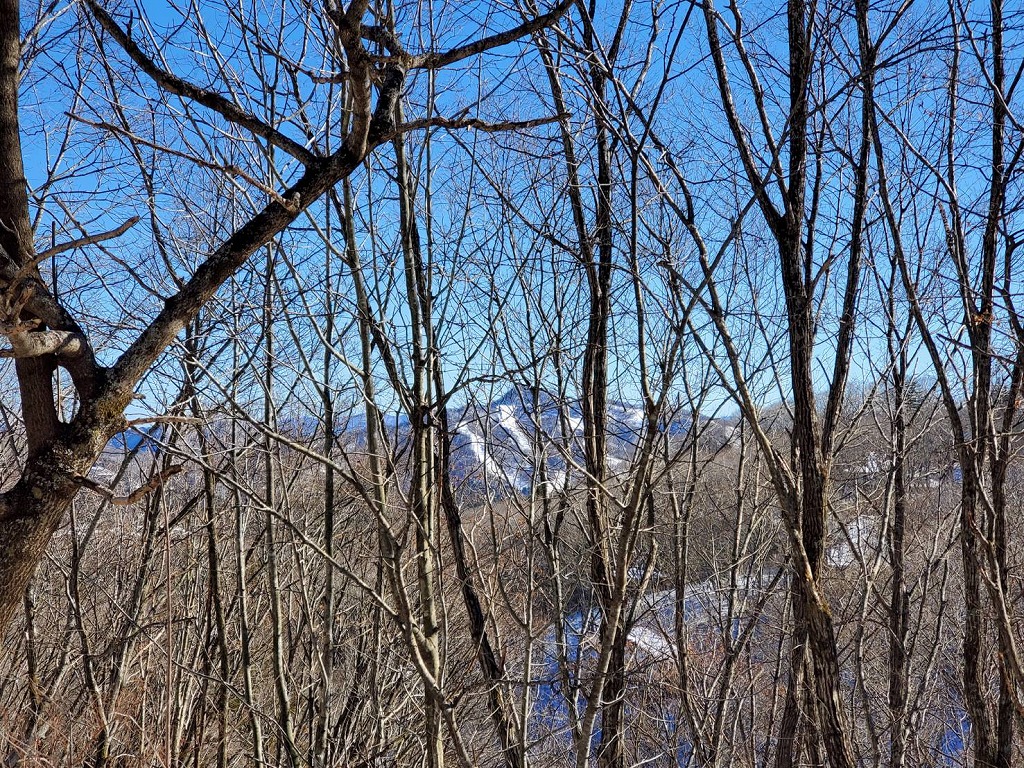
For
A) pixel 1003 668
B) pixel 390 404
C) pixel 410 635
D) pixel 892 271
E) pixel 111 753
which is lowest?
pixel 111 753

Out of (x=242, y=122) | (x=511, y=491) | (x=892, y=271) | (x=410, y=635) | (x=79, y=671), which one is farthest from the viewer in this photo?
(x=79, y=671)

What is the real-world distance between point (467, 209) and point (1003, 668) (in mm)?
3860

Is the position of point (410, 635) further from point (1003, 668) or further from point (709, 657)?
point (709, 657)

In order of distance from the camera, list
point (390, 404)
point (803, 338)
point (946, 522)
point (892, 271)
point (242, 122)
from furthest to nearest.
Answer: point (946, 522), point (892, 271), point (390, 404), point (803, 338), point (242, 122)

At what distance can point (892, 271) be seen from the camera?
521 centimetres

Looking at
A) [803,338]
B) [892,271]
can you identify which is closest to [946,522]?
[892,271]

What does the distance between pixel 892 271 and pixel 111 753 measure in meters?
6.93

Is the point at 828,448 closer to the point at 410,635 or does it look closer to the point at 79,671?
the point at 410,635

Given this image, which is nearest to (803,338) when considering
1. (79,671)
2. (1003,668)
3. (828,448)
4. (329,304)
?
(828,448)

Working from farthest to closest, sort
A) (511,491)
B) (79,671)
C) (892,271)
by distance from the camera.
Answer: (79,671) < (892,271) < (511,491)

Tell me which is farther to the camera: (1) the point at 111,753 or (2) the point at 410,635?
(1) the point at 111,753

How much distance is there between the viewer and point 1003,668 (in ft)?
12.7

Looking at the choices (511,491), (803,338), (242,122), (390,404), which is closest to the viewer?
(242,122)

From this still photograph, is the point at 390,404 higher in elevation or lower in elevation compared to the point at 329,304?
lower
